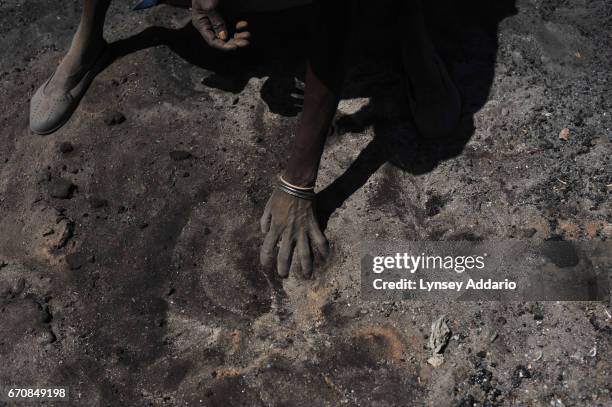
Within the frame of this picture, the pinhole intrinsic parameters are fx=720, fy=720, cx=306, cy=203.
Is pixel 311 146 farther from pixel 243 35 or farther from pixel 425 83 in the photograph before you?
pixel 425 83

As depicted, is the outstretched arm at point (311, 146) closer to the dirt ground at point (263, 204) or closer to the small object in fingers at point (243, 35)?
the dirt ground at point (263, 204)

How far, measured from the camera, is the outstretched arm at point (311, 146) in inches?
93.0

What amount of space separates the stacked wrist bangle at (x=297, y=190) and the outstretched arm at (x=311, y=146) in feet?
0.03

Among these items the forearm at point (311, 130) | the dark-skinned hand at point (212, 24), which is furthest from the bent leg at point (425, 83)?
the dark-skinned hand at point (212, 24)

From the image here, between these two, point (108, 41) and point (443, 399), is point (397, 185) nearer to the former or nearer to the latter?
point (443, 399)

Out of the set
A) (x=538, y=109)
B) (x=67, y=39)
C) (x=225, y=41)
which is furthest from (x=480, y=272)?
(x=67, y=39)

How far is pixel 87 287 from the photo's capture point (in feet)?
8.84

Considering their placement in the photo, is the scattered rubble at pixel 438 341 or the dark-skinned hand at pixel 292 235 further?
the dark-skinned hand at pixel 292 235

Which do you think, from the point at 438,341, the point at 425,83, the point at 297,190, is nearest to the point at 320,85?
the point at 297,190

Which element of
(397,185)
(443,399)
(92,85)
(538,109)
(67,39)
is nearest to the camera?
(443,399)

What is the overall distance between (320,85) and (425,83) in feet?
2.67

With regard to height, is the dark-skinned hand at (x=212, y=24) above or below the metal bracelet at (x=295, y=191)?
above

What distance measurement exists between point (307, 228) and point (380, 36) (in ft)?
4.01

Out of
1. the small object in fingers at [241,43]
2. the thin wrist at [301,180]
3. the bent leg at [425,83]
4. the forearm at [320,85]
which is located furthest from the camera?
the bent leg at [425,83]
